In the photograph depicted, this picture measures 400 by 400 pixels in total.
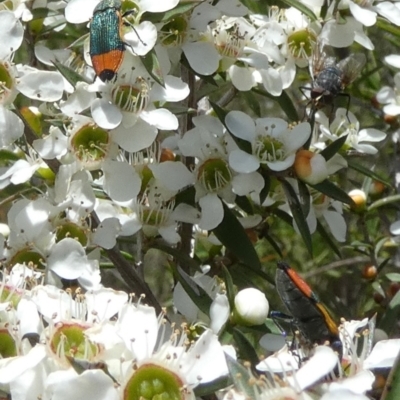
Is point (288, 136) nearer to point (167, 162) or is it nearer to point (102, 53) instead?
point (167, 162)

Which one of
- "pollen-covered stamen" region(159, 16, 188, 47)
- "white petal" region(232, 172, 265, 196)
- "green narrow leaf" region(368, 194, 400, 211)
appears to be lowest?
"green narrow leaf" region(368, 194, 400, 211)

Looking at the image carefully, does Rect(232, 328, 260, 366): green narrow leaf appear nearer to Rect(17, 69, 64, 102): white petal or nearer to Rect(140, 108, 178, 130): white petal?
Rect(140, 108, 178, 130): white petal

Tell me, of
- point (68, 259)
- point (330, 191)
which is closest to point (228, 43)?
point (330, 191)

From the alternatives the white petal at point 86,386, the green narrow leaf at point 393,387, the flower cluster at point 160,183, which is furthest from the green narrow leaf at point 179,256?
the green narrow leaf at point 393,387

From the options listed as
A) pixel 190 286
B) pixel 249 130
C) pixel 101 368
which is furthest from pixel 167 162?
pixel 101 368

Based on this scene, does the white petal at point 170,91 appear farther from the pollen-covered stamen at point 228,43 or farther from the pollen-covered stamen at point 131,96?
the pollen-covered stamen at point 228,43

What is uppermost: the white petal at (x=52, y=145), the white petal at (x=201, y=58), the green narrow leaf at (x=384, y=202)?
the white petal at (x=201, y=58)

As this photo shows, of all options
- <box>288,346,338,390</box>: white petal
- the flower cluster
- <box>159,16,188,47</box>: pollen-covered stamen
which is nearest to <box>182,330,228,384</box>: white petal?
the flower cluster
